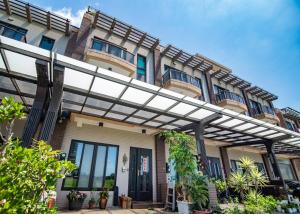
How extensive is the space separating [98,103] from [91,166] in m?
3.41

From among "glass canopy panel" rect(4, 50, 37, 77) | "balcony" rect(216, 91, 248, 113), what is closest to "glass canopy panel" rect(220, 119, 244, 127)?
"balcony" rect(216, 91, 248, 113)

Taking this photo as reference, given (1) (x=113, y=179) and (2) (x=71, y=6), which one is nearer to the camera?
(2) (x=71, y=6)

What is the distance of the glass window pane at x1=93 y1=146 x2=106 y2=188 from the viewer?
7.99 meters

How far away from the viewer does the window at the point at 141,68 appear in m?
11.1

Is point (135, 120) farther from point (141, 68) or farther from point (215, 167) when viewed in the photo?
point (215, 167)

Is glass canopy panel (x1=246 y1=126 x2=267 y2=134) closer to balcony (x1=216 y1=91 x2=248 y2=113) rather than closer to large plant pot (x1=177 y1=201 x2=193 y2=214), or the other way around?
balcony (x1=216 y1=91 x2=248 y2=113)

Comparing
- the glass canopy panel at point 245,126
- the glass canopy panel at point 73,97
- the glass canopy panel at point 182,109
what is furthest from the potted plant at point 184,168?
the glass canopy panel at point 73,97

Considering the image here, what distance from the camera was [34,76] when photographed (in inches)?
200

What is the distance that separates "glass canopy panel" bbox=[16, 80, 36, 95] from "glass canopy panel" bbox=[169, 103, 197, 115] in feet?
16.3

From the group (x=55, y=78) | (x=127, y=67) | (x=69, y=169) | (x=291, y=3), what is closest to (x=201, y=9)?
Result: (x=291, y=3)

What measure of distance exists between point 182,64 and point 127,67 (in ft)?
17.5

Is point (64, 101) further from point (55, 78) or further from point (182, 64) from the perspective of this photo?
point (182, 64)

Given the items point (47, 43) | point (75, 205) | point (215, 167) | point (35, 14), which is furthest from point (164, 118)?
point (35, 14)

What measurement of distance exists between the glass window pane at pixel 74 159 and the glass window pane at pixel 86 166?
0.21m
